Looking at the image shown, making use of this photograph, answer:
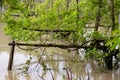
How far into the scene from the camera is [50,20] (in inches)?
371

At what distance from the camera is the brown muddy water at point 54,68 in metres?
8.20

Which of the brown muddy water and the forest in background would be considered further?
the forest in background

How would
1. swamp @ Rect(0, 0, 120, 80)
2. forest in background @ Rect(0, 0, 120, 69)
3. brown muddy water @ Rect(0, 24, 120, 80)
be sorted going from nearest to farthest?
1. brown muddy water @ Rect(0, 24, 120, 80)
2. swamp @ Rect(0, 0, 120, 80)
3. forest in background @ Rect(0, 0, 120, 69)

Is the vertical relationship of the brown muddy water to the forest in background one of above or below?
below

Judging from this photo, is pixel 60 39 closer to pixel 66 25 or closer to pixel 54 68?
pixel 66 25

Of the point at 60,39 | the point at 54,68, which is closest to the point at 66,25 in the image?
the point at 60,39

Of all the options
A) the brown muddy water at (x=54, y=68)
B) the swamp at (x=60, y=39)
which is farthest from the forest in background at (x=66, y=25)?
the brown muddy water at (x=54, y=68)

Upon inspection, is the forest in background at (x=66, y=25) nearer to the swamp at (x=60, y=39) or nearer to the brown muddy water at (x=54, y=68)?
the swamp at (x=60, y=39)

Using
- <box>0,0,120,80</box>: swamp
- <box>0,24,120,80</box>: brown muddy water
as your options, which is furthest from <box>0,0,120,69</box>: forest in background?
<box>0,24,120,80</box>: brown muddy water

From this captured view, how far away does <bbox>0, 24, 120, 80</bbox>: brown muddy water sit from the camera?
26.9 feet

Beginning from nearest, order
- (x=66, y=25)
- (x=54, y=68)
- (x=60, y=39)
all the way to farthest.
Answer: (x=54, y=68), (x=66, y=25), (x=60, y=39)

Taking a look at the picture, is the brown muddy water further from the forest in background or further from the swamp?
the forest in background

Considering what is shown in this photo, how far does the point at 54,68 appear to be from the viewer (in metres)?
9.09

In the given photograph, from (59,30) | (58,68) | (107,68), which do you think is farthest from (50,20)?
(107,68)
